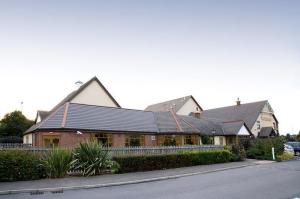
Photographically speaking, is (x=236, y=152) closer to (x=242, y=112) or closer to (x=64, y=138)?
(x=64, y=138)

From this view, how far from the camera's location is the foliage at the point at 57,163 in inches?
619

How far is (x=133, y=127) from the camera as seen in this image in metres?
31.0

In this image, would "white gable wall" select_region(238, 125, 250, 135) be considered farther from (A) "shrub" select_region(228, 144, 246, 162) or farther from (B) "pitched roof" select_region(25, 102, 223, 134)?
(A) "shrub" select_region(228, 144, 246, 162)

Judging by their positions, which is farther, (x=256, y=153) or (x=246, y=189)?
(x=256, y=153)

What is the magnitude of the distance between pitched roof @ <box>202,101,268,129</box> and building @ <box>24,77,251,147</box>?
9657mm

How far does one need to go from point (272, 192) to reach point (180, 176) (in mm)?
6568

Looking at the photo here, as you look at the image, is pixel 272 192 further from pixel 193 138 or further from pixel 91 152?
pixel 193 138

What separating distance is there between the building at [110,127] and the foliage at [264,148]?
6180 millimetres

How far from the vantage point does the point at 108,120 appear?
30.1 m

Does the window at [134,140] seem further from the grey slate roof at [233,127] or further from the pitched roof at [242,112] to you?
the pitched roof at [242,112]

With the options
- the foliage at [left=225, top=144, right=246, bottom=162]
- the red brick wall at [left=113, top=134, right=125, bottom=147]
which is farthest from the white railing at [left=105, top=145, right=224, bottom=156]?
the red brick wall at [left=113, top=134, right=125, bottom=147]

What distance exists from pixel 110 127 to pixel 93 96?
11243mm

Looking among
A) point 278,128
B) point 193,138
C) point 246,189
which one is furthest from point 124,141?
point 278,128

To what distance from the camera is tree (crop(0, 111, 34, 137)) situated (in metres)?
53.7
